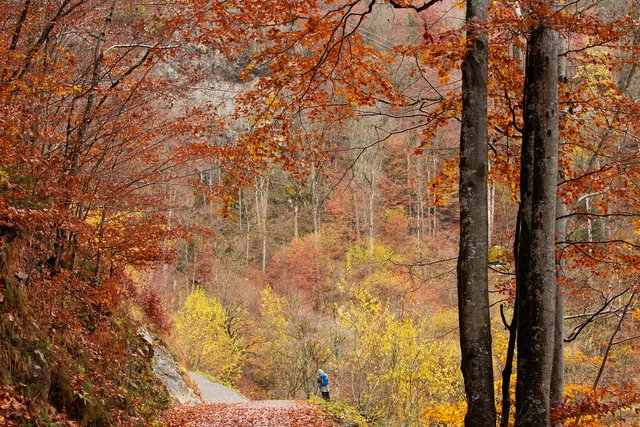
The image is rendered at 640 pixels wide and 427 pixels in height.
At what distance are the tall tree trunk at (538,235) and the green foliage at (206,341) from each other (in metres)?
19.9

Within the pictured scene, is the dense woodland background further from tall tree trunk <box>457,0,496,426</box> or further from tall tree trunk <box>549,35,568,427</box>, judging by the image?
tall tree trunk <box>457,0,496,426</box>

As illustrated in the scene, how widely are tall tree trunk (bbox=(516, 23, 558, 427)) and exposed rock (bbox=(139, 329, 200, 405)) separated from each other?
9.17m

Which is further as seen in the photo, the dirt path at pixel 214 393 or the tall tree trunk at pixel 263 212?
the tall tree trunk at pixel 263 212

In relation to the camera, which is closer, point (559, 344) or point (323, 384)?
point (559, 344)

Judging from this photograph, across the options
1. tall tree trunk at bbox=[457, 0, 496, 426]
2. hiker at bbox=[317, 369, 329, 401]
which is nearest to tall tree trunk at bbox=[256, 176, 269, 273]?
hiker at bbox=[317, 369, 329, 401]

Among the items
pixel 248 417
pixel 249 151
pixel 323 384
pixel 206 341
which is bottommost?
pixel 206 341

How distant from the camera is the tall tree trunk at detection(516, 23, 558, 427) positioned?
4129 millimetres

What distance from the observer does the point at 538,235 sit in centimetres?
426

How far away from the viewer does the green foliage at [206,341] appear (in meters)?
23.1

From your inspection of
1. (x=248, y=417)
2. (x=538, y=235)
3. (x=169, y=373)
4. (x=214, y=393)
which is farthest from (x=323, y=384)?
(x=538, y=235)

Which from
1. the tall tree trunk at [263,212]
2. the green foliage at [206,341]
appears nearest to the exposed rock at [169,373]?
the green foliage at [206,341]

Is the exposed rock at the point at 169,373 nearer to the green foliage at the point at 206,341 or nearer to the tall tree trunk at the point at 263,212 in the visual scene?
the green foliage at the point at 206,341

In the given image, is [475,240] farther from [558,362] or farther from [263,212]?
[263,212]

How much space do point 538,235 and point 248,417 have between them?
686cm
